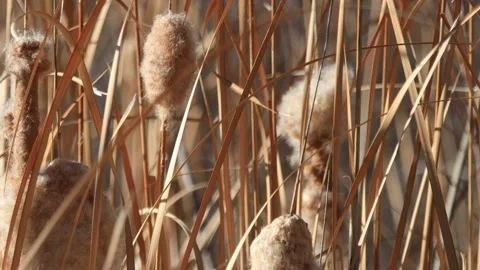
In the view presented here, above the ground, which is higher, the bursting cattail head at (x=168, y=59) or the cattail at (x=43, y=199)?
the bursting cattail head at (x=168, y=59)

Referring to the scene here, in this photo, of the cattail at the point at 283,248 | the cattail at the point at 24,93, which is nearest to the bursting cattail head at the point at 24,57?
the cattail at the point at 24,93

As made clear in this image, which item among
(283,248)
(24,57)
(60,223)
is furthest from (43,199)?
(283,248)

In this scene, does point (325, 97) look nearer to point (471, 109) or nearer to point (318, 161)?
point (318, 161)

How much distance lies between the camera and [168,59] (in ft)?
2.61

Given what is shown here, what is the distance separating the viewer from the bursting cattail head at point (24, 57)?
0.74 metres

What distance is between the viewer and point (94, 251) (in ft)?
2.00

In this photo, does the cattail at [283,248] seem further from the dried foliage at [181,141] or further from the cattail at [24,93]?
the cattail at [24,93]

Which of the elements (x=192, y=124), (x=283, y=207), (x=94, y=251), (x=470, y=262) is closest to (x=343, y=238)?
(x=283, y=207)

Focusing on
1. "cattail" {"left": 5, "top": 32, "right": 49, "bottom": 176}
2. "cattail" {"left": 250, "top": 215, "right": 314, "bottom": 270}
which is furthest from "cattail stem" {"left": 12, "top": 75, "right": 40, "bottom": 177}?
"cattail" {"left": 250, "top": 215, "right": 314, "bottom": 270}

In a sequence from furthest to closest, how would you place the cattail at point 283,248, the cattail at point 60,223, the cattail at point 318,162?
the cattail at point 318,162
the cattail at point 60,223
the cattail at point 283,248

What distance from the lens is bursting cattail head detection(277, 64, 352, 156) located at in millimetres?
1041

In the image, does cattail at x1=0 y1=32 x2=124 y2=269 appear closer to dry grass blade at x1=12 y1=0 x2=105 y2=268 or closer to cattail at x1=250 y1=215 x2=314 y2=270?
dry grass blade at x1=12 y1=0 x2=105 y2=268

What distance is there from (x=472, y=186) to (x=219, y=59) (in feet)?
1.21

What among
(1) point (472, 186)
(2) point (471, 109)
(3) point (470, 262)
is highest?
(2) point (471, 109)
